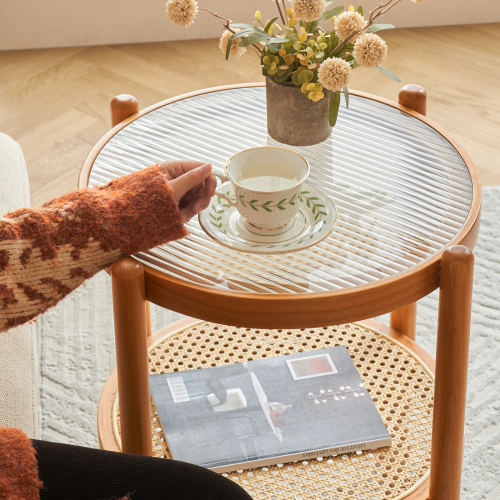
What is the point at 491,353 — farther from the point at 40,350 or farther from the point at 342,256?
the point at 40,350

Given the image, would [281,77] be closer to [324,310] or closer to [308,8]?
[308,8]

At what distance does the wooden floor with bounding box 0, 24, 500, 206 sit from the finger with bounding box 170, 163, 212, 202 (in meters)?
1.00

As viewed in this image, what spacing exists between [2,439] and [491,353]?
0.95 meters

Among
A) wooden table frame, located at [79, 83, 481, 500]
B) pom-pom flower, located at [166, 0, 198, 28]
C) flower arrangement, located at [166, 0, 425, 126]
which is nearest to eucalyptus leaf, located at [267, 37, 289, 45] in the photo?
flower arrangement, located at [166, 0, 425, 126]

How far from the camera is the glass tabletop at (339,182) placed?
32.1 inches

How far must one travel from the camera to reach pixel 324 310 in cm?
77

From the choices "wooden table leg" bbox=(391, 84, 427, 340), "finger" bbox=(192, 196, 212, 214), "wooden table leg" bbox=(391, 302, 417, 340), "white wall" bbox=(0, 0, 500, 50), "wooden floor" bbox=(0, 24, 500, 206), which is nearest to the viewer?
"finger" bbox=(192, 196, 212, 214)

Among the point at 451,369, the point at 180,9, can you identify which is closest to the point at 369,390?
the point at 451,369

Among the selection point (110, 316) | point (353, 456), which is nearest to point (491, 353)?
point (353, 456)

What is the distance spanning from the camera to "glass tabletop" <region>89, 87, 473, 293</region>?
82cm

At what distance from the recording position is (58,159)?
187 cm

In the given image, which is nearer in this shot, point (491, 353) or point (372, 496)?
point (372, 496)

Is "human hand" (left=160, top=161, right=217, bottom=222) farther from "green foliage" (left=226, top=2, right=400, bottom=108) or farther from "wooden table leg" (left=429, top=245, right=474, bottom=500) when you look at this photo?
"wooden table leg" (left=429, top=245, right=474, bottom=500)

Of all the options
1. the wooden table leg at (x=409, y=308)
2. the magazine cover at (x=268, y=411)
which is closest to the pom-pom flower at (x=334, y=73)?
the wooden table leg at (x=409, y=308)
